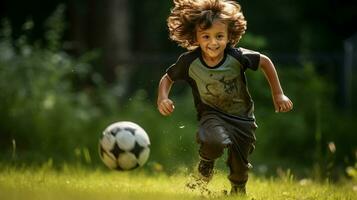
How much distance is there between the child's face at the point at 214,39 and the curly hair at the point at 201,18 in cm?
4

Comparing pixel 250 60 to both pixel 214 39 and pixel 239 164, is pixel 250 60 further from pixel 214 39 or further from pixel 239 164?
pixel 239 164

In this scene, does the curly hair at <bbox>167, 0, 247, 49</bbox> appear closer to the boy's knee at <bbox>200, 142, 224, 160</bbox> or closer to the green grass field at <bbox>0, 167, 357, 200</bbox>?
the boy's knee at <bbox>200, 142, 224, 160</bbox>

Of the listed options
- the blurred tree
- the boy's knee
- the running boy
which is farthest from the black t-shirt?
the blurred tree

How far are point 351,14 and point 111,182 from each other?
47.2ft

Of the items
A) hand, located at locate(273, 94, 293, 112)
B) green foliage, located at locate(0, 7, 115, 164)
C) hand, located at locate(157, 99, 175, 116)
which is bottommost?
green foliage, located at locate(0, 7, 115, 164)

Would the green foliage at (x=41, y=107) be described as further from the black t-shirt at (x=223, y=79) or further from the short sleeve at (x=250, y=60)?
the short sleeve at (x=250, y=60)

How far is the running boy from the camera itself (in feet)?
21.3

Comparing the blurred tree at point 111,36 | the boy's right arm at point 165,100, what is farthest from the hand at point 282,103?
the blurred tree at point 111,36

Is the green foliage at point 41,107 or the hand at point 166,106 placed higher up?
the hand at point 166,106

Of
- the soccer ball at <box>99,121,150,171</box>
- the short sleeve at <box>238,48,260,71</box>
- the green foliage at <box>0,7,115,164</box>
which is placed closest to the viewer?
the short sleeve at <box>238,48,260,71</box>

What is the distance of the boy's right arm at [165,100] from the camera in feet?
21.1

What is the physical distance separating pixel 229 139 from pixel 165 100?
0.58 meters

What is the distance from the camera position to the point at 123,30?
15.5m

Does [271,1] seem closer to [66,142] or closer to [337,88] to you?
[337,88]
